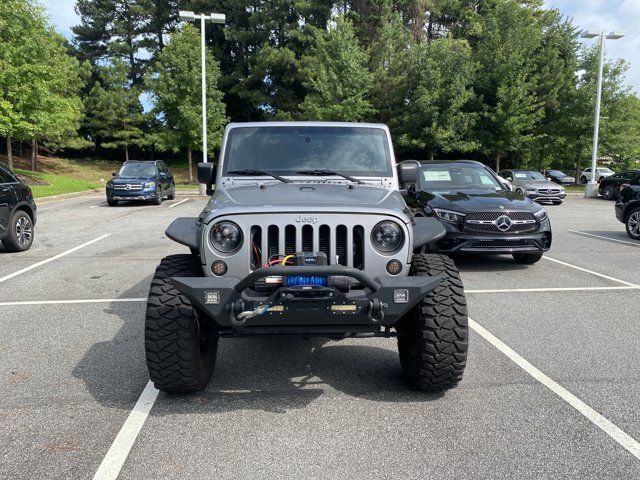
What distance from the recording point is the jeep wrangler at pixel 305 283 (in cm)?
321

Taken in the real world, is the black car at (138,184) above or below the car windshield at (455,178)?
below

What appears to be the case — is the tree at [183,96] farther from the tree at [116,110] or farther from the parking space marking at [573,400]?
the parking space marking at [573,400]

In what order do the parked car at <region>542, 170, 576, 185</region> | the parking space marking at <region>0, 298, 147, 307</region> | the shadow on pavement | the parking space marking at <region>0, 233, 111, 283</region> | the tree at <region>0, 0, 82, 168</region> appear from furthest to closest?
the parked car at <region>542, 170, 576, 185</region> < the tree at <region>0, 0, 82, 168</region> < the parking space marking at <region>0, 233, 111, 283</region> < the parking space marking at <region>0, 298, 147, 307</region> < the shadow on pavement

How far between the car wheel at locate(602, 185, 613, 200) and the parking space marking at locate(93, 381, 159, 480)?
2580 centimetres

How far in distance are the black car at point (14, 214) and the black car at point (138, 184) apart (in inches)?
366

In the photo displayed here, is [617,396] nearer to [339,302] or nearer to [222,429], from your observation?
[339,302]

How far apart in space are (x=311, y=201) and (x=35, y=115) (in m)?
24.4

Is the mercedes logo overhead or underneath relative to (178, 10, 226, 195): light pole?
underneath

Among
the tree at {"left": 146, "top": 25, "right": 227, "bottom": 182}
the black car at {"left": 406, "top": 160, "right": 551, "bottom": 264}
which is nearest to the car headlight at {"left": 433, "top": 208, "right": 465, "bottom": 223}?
the black car at {"left": 406, "top": 160, "right": 551, "bottom": 264}

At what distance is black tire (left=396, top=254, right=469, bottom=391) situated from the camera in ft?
11.7

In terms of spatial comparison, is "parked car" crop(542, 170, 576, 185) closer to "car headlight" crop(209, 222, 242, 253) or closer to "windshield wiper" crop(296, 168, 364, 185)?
"windshield wiper" crop(296, 168, 364, 185)

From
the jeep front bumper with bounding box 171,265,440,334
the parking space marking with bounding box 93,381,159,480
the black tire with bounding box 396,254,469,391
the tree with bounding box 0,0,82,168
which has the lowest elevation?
the parking space marking with bounding box 93,381,159,480

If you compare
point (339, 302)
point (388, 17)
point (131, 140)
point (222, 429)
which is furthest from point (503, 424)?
point (131, 140)

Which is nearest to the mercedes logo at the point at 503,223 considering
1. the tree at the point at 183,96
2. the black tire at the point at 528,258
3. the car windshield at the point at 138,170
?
the black tire at the point at 528,258
